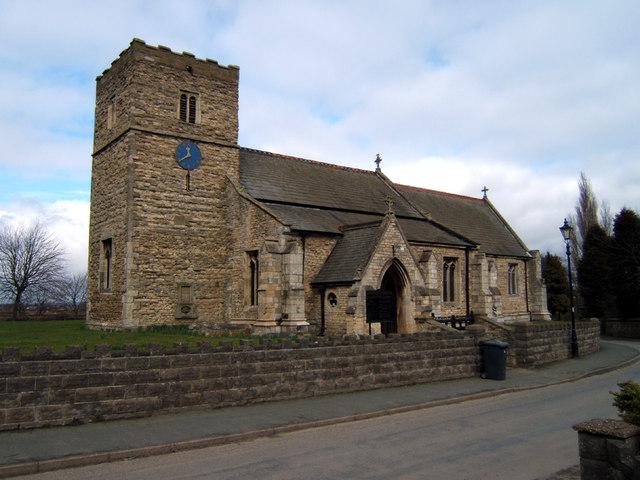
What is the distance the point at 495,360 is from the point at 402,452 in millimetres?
9420

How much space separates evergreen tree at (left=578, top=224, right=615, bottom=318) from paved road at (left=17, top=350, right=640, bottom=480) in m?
35.3

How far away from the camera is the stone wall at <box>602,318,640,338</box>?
39.3 meters

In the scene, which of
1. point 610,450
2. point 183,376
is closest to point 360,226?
point 183,376

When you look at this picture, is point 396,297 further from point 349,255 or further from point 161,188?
point 161,188

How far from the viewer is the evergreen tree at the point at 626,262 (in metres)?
40.0

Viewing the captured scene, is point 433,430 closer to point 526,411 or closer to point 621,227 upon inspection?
point 526,411

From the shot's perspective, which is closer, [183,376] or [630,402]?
[630,402]

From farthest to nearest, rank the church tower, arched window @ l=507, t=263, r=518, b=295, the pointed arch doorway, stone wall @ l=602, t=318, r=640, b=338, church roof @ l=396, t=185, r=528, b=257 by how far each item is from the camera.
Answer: stone wall @ l=602, t=318, r=640, b=338, arched window @ l=507, t=263, r=518, b=295, church roof @ l=396, t=185, r=528, b=257, the pointed arch doorway, the church tower

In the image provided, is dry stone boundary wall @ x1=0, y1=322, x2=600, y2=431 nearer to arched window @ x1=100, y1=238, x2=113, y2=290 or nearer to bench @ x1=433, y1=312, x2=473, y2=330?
bench @ x1=433, y1=312, x2=473, y2=330

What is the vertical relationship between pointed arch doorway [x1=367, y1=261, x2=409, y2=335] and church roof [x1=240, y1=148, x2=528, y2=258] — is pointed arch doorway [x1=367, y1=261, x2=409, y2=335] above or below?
below

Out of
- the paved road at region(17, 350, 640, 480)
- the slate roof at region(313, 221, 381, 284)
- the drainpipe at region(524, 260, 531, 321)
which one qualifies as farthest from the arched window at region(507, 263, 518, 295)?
the paved road at region(17, 350, 640, 480)

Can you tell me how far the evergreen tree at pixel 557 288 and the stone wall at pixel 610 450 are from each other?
45461 millimetres

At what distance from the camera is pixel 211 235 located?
23.9 meters

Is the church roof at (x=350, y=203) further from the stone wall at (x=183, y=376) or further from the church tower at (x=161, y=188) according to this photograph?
the stone wall at (x=183, y=376)
